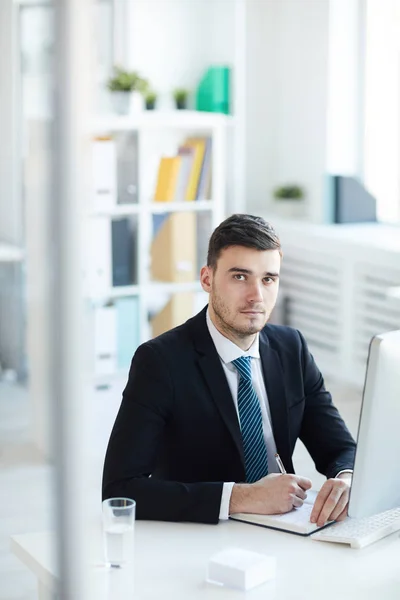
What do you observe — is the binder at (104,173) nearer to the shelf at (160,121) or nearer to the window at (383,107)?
the shelf at (160,121)

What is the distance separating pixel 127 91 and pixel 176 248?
0.87 metres

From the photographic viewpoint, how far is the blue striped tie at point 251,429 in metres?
2.13

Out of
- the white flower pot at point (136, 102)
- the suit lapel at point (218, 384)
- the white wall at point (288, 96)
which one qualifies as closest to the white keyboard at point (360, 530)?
the suit lapel at point (218, 384)

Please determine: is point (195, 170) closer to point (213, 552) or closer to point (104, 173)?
point (104, 173)

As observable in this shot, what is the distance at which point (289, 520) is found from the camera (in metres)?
1.91

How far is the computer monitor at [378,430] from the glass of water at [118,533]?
0.38m

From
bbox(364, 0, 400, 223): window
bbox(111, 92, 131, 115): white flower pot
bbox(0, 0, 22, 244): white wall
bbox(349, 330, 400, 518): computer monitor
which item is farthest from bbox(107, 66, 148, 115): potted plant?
bbox(349, 330, 400, 518): computer monitor

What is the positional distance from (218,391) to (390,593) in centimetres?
64

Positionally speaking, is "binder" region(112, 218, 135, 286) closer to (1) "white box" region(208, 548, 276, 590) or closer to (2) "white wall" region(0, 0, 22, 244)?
(2) "white wall" region(0, 0, 22, 244)

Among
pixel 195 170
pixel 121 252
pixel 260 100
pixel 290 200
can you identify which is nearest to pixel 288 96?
pixel 260 100

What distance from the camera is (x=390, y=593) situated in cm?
161

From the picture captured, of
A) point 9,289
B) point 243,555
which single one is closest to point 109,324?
point 9,289

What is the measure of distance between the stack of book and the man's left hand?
11.9 ft

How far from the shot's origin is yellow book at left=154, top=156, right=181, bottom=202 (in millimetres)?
5402
